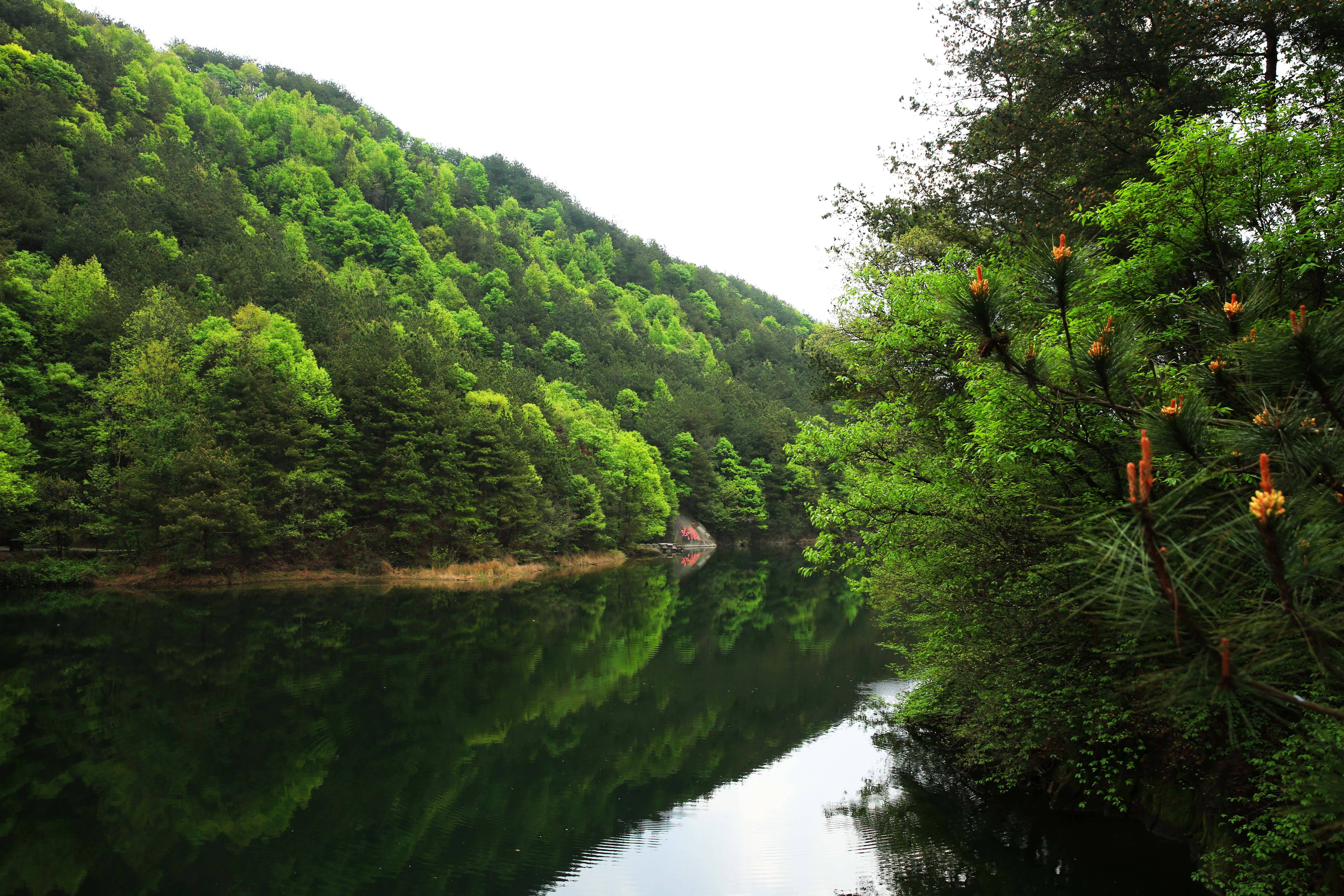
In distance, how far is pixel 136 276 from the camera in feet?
160

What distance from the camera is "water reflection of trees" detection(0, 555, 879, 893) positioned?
1003 centimetres

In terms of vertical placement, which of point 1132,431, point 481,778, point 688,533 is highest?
point 1132,431

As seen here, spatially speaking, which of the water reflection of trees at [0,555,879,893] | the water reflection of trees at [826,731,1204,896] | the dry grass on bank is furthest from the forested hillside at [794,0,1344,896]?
the dry grass on bank

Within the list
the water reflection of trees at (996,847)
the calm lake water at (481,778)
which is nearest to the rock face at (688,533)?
the calm lake water at (481,778)

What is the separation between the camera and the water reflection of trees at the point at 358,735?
32.9 feet

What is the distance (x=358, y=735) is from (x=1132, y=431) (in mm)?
14815

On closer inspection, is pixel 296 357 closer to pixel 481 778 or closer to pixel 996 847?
pixel 481 778

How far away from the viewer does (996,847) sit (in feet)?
33.9

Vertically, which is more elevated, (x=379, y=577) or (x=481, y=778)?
(x=481, y=778)

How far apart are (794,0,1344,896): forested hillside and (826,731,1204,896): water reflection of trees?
1.52ft

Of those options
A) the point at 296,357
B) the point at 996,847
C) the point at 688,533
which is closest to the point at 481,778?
the point at 996,847

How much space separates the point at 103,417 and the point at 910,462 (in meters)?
41.0

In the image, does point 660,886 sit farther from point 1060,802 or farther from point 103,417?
point 103,417

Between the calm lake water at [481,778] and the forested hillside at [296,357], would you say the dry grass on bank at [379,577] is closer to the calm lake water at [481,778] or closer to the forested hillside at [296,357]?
the forested hillside at [296,357]
